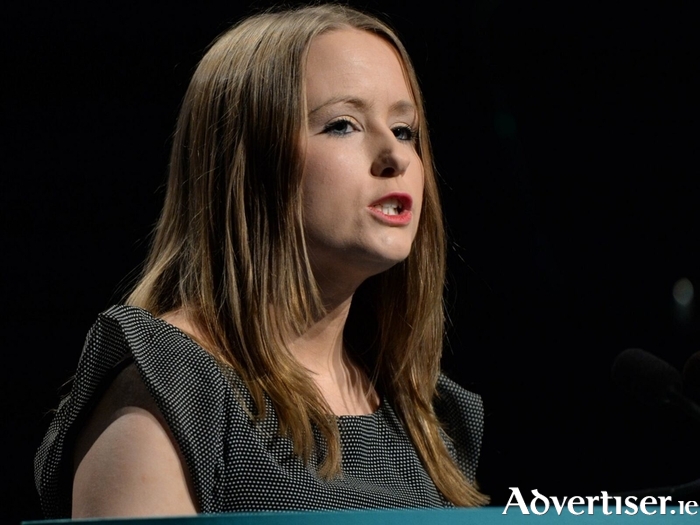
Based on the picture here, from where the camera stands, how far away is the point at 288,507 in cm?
123

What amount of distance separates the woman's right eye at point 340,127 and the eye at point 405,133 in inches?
4.5

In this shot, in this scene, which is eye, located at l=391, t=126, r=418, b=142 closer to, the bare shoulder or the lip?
the lip

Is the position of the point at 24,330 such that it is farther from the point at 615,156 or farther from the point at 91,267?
the point at 615,156

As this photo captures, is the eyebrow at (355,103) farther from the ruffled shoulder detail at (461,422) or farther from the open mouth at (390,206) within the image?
the ruffled shoulder detail at (461,422)

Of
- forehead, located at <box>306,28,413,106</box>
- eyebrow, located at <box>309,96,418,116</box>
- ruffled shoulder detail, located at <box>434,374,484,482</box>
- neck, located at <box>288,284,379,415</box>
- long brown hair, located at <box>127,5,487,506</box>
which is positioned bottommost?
ruffled shoulder detail, located at <box>434,374,484,482</box>

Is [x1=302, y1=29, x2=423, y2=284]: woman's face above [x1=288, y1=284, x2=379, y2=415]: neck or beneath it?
above

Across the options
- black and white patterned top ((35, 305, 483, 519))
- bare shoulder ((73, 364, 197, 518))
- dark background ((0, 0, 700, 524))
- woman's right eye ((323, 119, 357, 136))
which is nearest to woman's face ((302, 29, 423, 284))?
woman's right eye ((323, 119, 357, 136))

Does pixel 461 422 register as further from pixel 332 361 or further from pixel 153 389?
pixel 153 389

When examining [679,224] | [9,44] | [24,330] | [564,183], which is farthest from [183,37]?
[679,224]

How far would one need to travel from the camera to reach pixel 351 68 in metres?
1.48

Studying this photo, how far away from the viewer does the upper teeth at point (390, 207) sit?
4.72 feet

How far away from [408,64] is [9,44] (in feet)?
2.75

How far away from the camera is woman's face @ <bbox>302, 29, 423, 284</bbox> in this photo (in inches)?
55.5

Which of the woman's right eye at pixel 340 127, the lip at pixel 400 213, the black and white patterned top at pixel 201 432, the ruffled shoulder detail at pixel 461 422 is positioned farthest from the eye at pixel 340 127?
the ruffled shoulder detail at pixel 461 422
